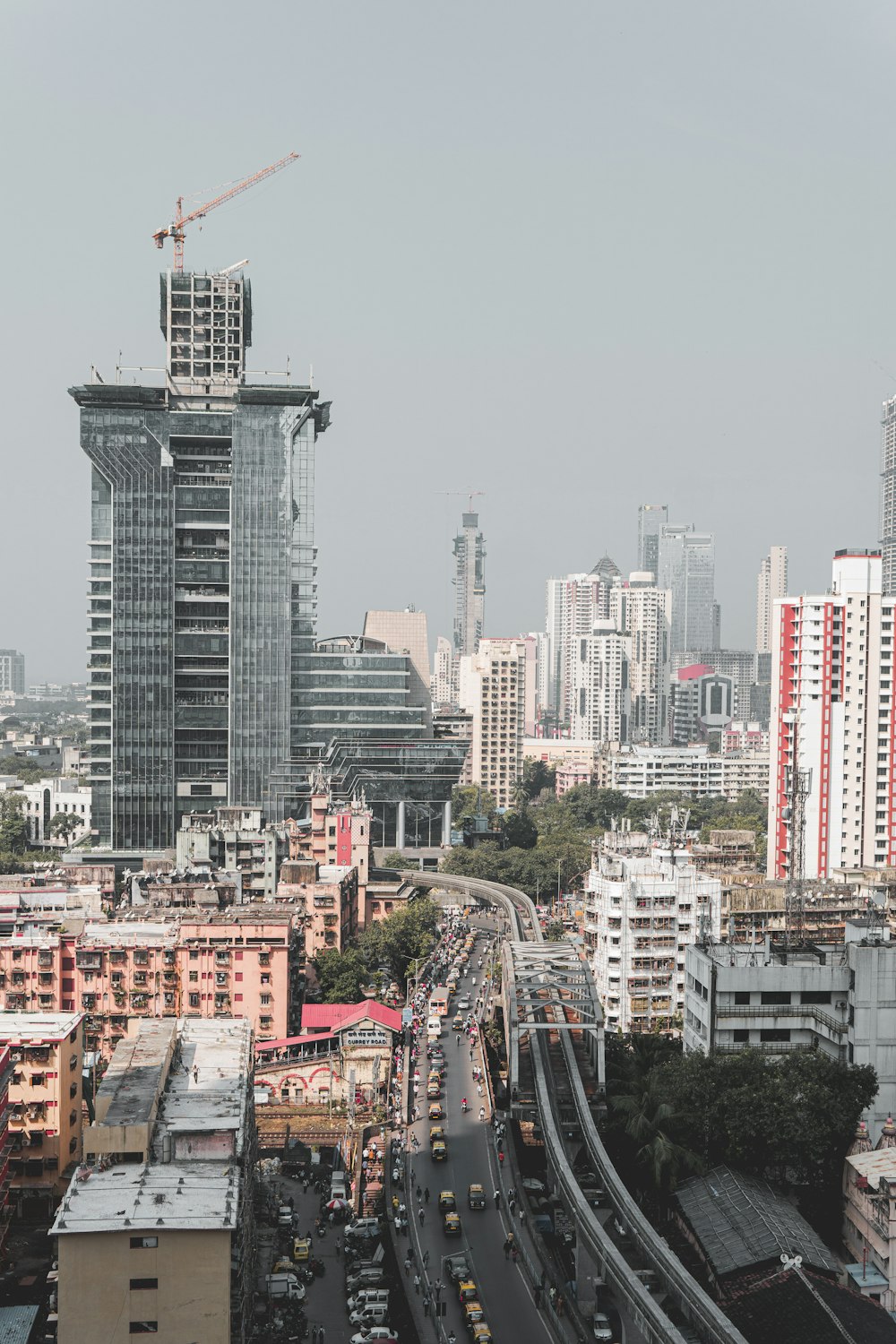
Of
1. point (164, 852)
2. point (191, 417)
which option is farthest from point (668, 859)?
point (191, 417)

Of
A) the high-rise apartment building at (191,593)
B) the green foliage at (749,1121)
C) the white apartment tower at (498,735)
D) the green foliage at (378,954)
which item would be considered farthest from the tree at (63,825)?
the green foliage at (749,1121)

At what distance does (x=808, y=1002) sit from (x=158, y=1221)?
1283 centimetres

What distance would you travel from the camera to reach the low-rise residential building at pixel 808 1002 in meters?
23.7

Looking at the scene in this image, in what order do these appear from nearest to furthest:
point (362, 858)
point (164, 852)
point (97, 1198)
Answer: point (97, 1198) → point (362, 858) → point (164, 852)

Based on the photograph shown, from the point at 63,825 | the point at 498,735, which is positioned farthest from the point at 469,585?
the point at 63,825

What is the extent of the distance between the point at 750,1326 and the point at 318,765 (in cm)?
4084

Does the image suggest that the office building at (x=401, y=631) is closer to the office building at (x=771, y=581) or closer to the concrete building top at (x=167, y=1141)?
the concrete building top at (x=167, y=1141)

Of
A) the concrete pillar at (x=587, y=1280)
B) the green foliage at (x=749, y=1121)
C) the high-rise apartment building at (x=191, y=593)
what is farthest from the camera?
the high-rise apartment building at (x=191, y=593)

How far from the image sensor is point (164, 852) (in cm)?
5644

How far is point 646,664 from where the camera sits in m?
124

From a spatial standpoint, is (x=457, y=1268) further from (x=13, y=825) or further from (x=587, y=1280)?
(x=13, y=825)

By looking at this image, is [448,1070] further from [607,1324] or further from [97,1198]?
[97,1198]

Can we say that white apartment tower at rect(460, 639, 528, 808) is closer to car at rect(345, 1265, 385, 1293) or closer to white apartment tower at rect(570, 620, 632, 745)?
white apartment tower at rect(570, 620, 632, 745)

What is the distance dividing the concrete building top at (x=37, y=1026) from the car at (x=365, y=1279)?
6.09m
